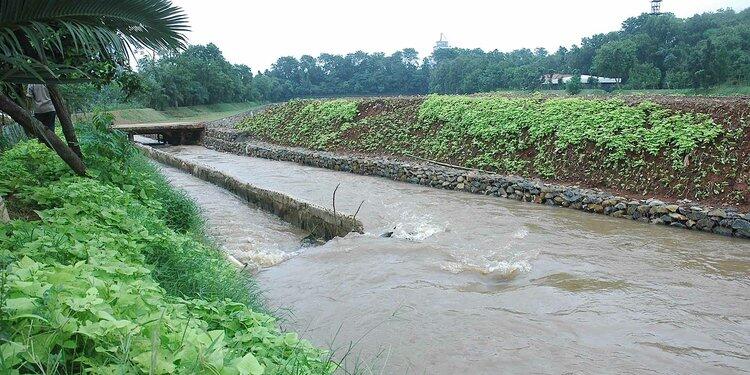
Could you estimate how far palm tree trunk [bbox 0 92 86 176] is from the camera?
4.61 metres

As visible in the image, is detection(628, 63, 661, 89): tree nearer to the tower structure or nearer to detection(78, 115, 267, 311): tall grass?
detection(78, 115, 267, 311): tall grass

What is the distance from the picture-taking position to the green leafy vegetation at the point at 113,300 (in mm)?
1752

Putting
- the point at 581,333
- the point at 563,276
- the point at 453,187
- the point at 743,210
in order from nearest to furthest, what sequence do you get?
the point at 581,333 < the point at 563,276 < the point at 743,210 < the point at 453,187

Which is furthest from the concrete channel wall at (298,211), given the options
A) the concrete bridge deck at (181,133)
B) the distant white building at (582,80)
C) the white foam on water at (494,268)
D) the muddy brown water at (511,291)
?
the distant white building at (582,80)

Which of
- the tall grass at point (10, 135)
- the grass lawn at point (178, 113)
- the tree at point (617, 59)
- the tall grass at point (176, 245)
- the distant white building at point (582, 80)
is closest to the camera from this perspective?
the tall grass at point (176, 245)

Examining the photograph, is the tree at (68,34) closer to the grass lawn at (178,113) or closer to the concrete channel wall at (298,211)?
the concrete channel wall at (298,211)

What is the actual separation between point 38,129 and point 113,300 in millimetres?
3197

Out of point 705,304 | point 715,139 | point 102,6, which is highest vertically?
point 102,6

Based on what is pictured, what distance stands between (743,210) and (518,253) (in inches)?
183

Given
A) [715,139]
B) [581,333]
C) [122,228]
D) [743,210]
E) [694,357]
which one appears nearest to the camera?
[122,228]

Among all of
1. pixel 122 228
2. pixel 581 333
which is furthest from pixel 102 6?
pixel 581 333

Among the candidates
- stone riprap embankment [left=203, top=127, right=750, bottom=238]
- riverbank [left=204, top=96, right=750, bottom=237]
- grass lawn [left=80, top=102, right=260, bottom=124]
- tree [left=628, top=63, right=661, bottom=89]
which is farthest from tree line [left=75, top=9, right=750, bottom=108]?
riverbank [left=204, top=96, right=750, bottom=237]

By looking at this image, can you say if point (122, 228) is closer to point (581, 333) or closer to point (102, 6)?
point (102, 6)

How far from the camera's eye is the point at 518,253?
815 cm
